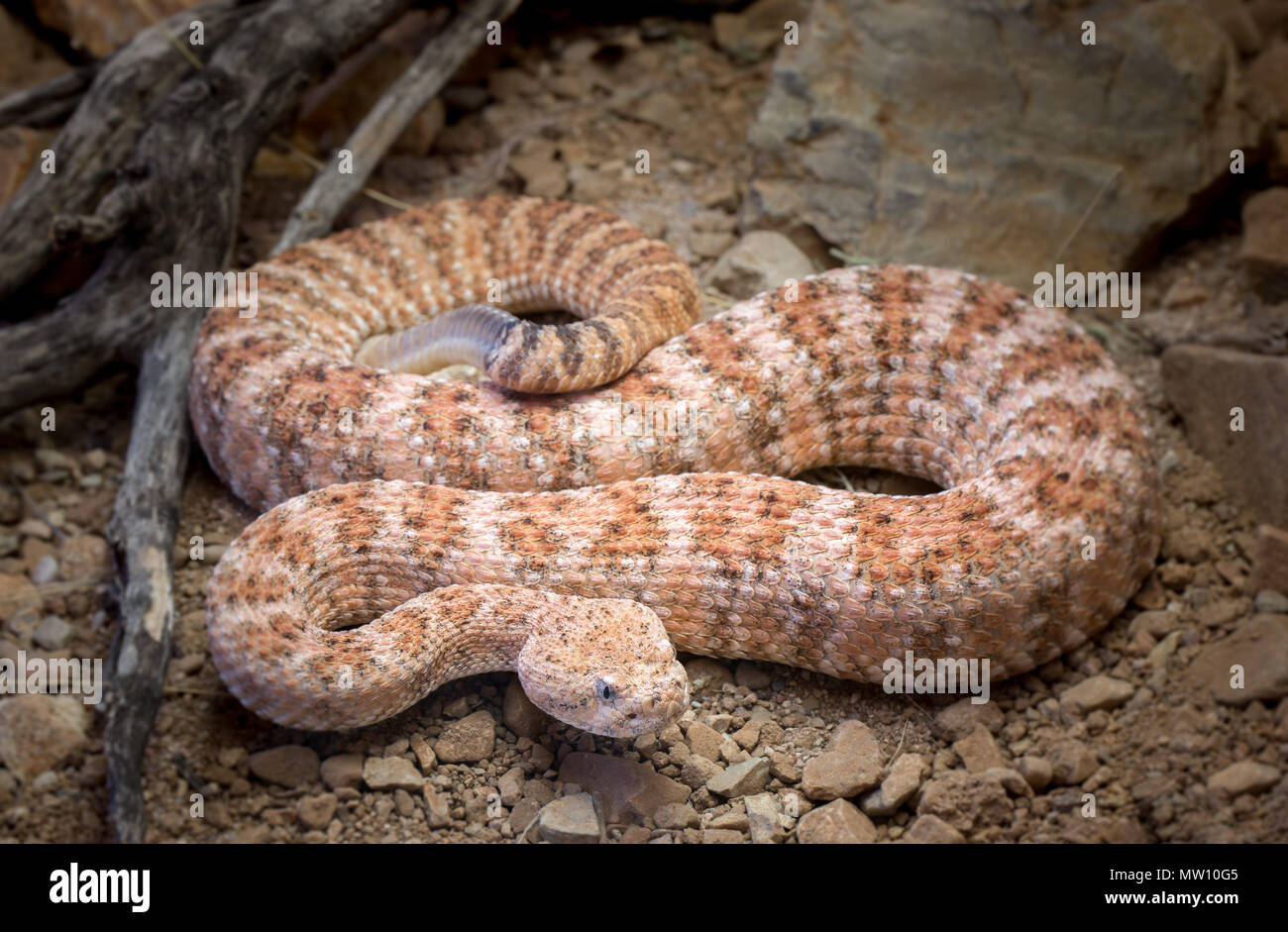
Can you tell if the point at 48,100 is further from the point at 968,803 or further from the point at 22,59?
the point at 968,803

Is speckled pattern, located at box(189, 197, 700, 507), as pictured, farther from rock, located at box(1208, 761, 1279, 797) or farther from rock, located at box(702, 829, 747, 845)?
rock, located at box(1208, 761, 1279, 797)

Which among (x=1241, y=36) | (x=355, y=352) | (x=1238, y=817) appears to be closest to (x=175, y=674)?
(x=355, y=352)

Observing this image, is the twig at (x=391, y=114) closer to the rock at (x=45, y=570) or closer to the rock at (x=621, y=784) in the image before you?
the rock at (x=45, y=570)

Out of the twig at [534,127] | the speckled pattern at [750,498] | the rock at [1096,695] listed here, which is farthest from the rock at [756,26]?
the rock at [1096,695]

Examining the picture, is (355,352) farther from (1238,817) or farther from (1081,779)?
(1238,817)

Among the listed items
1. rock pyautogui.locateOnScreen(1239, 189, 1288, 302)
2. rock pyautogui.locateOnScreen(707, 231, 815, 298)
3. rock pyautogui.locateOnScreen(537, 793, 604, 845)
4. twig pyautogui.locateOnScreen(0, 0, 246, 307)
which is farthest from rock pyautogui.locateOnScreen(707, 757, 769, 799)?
twig pyautogui.locateOnScreen(0, 0, 246, 307)
